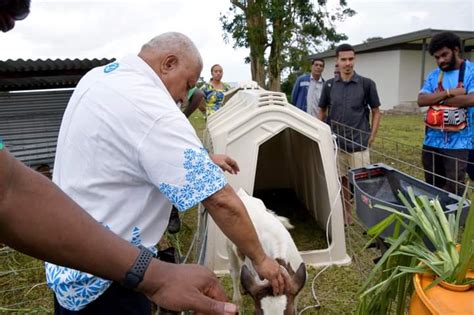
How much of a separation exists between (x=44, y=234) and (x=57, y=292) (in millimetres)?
1049

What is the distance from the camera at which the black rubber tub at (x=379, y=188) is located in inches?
113

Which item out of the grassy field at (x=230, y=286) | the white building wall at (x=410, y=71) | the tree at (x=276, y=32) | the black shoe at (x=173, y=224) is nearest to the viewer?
the grassy field at (x=230, y=286)

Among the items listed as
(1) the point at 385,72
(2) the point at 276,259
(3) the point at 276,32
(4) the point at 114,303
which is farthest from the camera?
(1) the point at 385,72

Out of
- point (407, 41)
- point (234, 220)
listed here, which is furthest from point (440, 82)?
point (407, 41)

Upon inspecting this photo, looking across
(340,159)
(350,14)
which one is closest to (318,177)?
(340,159)

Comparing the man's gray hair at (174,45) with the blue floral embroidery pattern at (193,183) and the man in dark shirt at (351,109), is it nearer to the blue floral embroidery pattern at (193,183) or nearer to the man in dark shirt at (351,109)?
the blue floral embroidery pattern at (193,183)

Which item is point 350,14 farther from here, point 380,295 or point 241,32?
point 380,295

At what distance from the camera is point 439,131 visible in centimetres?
422

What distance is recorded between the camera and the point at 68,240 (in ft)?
3.21

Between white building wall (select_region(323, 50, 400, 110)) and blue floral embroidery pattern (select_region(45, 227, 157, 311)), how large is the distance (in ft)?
68.8

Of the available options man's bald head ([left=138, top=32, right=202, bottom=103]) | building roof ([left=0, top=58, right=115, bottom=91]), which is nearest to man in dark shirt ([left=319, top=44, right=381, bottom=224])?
building roof ([left=0, top=58, right=115, bottom=91])

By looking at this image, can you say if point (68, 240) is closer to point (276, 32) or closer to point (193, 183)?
point (193, 183)

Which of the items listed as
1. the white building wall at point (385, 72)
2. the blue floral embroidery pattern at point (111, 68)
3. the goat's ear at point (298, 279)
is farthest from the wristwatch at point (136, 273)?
the white building wall at point (385, 72)

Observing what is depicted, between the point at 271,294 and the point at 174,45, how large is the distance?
161 cm
